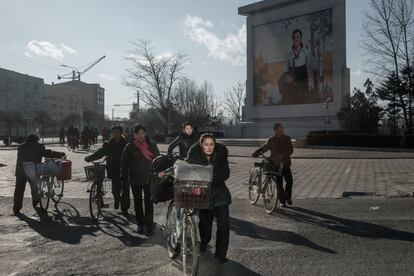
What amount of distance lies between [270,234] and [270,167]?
241 centimetres

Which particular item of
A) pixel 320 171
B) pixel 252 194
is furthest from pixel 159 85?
pixel 252 194

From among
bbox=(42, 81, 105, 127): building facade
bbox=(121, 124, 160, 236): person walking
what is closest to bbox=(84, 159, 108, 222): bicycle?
bbox=(121, 124, 160, 236): person walking

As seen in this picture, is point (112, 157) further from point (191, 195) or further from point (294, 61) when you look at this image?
point (294, 61)

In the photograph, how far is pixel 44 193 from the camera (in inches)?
412

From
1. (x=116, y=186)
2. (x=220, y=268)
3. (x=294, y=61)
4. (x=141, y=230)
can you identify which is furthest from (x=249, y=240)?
(x=294, y=61)

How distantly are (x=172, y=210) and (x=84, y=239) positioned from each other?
1959 millimetres

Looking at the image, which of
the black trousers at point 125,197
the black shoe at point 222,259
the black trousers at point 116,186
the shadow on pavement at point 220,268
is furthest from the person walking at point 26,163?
the black shoe at point 222,259

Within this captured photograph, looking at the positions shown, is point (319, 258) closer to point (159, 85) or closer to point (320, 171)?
point (320, 171)

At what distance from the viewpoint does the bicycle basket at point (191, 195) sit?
5598mm

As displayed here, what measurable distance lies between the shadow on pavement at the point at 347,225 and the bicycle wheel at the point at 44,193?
14.9 ft

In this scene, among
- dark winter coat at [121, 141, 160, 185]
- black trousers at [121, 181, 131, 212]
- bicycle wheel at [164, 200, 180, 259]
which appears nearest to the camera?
bicycle wheel at [164, 200, 180, 259]

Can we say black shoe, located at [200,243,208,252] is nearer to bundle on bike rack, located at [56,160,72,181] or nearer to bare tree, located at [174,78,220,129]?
bundle on bike rack, located at [56,160,72,181]

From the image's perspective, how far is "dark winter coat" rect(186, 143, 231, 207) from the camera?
610cm

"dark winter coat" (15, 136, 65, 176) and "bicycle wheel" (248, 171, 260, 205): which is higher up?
"dark winter coat" (15, 136, 65, 176)
